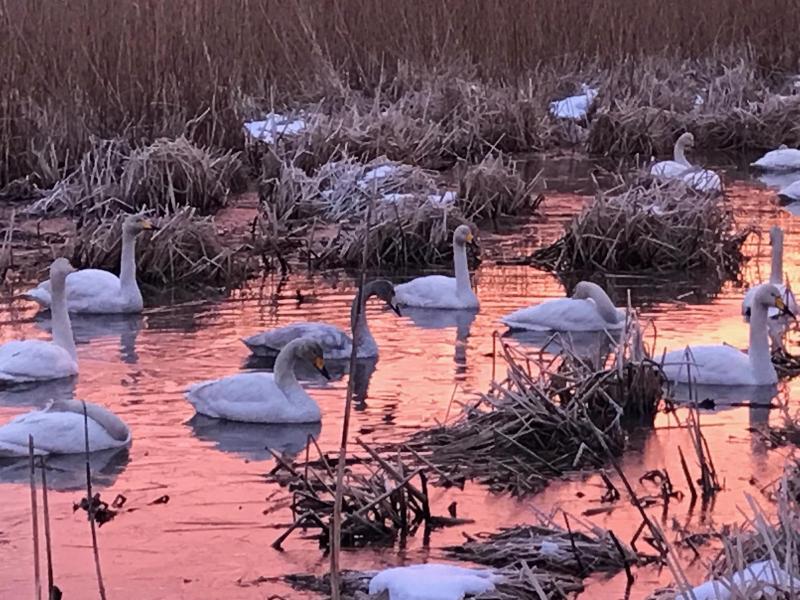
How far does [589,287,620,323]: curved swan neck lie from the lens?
364 inches

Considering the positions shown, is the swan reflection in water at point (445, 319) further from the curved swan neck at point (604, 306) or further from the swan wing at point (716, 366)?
the swan wing at point (716, 366)

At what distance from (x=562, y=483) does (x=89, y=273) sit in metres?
4.37

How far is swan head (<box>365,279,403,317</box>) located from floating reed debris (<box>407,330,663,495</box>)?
89.3 inches

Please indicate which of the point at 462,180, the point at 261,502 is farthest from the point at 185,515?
the point at 462,180

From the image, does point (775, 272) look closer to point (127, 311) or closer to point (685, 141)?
point (127, 311)

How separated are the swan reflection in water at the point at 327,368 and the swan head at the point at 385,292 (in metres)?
0.79

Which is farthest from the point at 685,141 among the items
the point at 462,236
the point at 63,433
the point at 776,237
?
the point at 63,433

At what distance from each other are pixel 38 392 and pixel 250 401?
1121mm

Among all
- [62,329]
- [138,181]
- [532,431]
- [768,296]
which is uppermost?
[138,181]

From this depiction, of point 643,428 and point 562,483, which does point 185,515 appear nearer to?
point 562,483

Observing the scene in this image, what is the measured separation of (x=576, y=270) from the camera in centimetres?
1122

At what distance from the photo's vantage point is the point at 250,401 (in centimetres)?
750

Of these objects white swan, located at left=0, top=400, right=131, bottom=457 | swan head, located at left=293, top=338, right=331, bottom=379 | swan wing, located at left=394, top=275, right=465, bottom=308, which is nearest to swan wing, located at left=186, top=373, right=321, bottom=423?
swan head, located at left=293, top=338, right=331, bottom=379

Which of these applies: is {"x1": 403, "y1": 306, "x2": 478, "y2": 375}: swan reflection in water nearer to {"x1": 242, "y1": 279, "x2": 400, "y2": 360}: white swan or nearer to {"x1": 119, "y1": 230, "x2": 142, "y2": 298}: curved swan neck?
{"x1": 242, "y1": 279, "x2": 400, "y2": 360}: white swan
